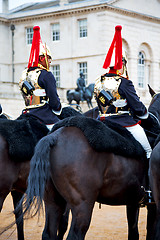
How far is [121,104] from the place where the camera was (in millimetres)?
7219

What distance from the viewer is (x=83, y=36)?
136 feet

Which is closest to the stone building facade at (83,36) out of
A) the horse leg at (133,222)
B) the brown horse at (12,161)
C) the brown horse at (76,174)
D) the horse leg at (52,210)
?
the brown horse at (12,161)

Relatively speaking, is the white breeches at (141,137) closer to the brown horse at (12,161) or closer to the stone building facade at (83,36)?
the brown horse at (12,161)

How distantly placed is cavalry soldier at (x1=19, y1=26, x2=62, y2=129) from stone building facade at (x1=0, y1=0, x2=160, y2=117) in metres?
30.0

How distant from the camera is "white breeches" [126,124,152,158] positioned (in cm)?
709

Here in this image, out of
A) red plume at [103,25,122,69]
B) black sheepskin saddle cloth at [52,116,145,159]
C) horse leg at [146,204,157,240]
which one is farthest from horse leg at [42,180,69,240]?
red plume at [103,25,122,69]

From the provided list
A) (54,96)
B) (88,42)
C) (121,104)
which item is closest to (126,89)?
(121,104)

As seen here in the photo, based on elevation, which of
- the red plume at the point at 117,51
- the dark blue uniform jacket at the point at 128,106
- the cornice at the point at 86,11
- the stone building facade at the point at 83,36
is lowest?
the dark blue uniform jacket at the point at 128,106

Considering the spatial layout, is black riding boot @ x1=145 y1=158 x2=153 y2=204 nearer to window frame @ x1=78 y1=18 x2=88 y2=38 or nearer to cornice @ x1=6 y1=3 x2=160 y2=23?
cornice @ x1=6 y1=3 x2=160 y2=23

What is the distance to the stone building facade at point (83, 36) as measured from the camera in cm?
4066

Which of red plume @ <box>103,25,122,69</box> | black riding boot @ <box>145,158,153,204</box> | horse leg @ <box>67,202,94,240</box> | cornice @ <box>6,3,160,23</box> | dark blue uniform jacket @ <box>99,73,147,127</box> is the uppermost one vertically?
cornice @ <box>6,3,160,23</box>

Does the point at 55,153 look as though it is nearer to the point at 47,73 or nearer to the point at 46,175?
the point at 46,175

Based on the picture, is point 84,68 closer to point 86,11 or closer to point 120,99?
point 86,11

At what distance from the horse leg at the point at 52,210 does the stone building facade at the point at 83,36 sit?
3155cm
